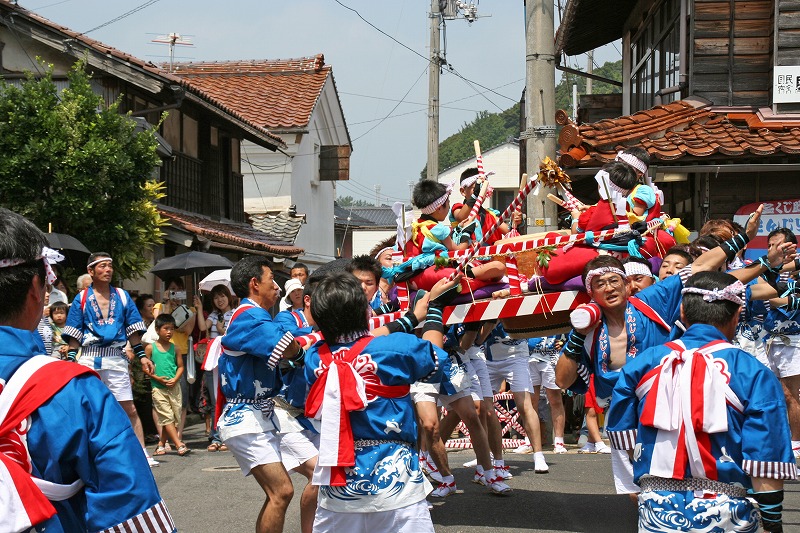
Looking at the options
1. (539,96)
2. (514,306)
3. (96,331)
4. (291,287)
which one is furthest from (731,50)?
(96,331)

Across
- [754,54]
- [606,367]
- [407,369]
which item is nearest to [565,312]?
[606,367]

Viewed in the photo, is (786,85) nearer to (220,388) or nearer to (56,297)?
(220,388)

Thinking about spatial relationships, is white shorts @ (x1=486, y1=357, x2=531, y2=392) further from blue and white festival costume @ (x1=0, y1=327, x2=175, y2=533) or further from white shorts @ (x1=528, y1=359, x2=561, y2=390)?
blue and white festival costume @ (x1=0, y1=327, x2=175, y2=533)

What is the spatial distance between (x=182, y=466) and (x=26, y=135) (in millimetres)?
4848

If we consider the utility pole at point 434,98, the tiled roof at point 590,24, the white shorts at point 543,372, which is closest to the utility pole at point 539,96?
the white shorts at point 543,372

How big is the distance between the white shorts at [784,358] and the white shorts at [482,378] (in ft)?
10.5

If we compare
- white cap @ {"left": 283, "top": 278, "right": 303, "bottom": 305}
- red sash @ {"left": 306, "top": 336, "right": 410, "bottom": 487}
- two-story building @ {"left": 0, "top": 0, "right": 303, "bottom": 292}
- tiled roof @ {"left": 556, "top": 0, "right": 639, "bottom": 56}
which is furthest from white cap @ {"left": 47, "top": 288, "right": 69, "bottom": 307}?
tiled roof @ {"left": 556, "top": 0, "right": 639, "bottom": 56}

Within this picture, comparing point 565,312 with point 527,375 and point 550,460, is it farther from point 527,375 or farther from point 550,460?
point 550,460

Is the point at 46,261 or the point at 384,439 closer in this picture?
the point at 46,261

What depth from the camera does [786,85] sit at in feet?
40.7

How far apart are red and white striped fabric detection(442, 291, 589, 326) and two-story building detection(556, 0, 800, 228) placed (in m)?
4.32

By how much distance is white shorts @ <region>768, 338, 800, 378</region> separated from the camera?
392 inches

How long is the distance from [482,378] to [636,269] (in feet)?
9.33

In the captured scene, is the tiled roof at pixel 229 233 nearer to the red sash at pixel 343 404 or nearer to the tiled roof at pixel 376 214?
the red sash at pixel 343 404
